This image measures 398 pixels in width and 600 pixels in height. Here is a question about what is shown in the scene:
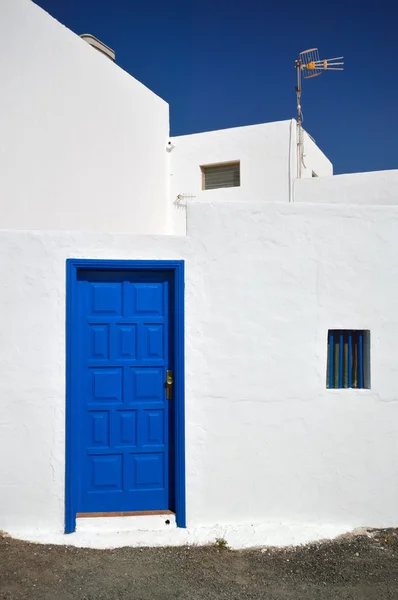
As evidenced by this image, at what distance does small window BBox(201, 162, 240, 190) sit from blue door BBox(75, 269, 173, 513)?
322 inches

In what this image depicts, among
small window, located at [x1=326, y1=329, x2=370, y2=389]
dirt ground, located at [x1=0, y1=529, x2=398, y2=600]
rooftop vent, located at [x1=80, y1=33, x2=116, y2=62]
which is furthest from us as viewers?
rooftop vent, located at [x1=80, y1=33, x2=116, y2=62]

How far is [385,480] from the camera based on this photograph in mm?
4523

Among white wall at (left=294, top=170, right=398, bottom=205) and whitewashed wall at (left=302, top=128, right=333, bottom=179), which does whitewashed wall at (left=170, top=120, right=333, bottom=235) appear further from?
white wall at (left=294, top=170, right=398, bottom=205)

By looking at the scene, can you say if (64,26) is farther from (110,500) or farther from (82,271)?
(110,500)

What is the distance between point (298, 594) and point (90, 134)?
6.03 metres

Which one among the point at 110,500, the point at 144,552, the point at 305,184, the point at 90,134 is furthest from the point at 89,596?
the point at 305,184

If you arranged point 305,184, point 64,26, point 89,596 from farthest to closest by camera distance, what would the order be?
point 305,184 → point 64,26 → point 89,596

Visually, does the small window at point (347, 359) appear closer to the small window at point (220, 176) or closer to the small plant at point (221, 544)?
the small plant at point (221, 544)

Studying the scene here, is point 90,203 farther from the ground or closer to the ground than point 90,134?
closer to the ground

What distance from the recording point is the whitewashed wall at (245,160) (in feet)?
37.4

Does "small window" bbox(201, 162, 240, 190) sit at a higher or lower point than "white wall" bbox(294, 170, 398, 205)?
higher

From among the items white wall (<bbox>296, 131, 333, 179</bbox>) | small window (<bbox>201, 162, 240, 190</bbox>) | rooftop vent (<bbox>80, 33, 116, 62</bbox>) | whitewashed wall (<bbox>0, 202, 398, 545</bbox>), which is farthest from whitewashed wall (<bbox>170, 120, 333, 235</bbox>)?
whitewashed wall (<bbox>0, 202, 398, 545</bbox>)

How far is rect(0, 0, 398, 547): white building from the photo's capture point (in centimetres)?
423

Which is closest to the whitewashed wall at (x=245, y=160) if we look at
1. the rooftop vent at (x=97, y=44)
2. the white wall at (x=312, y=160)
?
the white wall at (x=312, y=160)
